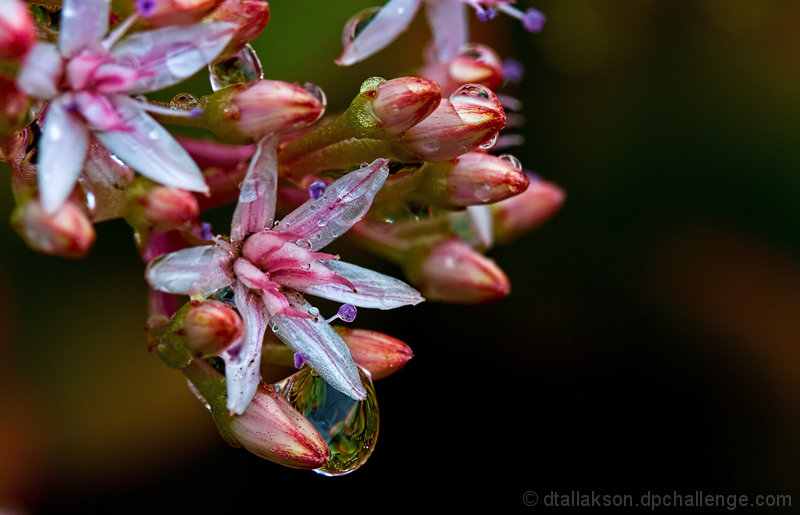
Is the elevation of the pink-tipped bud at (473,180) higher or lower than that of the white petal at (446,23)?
lower

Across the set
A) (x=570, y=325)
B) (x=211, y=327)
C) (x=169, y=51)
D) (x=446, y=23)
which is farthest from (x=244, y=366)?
(x=570, y=325)

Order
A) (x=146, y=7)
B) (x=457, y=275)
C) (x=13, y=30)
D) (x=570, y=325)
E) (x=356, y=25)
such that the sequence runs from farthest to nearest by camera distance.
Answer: (x=570, y=325), (x=457, y=275), (x=356, y=25), (x=146, y=7), (x=13, y=30)

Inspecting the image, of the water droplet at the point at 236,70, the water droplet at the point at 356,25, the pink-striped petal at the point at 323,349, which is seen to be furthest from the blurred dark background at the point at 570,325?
the pink-striped petal at the point at 323,349

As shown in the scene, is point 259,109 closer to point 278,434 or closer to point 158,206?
point 158,206

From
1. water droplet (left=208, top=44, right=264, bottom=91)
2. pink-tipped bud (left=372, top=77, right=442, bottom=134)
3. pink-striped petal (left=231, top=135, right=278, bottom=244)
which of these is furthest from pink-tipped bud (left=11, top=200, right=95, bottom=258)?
pink-tipped bud (left=372, top=77, right=442, bottom=134)

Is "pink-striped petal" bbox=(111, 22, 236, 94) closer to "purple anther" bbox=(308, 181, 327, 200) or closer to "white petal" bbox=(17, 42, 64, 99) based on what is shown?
"white petal" bbox=(17, 42, 64, 99)

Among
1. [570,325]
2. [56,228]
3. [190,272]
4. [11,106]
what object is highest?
[11,106]

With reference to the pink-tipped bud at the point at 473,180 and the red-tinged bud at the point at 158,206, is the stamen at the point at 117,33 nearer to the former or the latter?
the red-tinged bud at the point at 158,206

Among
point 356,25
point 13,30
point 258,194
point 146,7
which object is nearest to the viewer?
point 13,30
